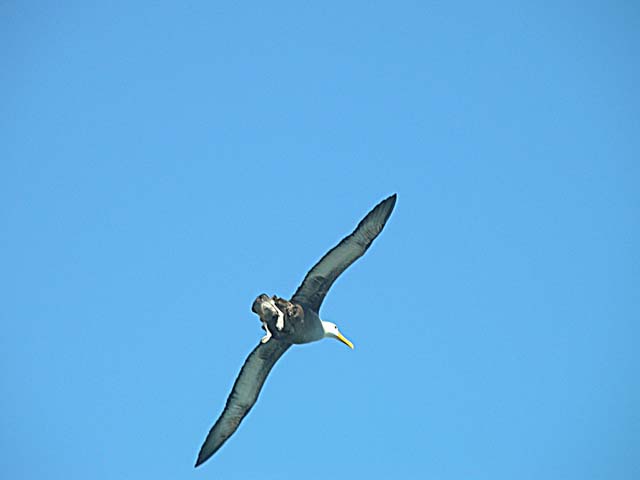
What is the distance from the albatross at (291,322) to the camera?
859 inches

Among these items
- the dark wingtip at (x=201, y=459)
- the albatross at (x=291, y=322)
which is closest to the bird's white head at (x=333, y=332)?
the albatross at (x=291, y=322)

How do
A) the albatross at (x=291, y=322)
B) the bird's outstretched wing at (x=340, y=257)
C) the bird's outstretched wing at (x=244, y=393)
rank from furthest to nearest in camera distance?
the bird's outstretched wing at (x=244, y=393)
the bird's outstretched wing at (x=340, y=257)
the albatross at (x=291, y=322)

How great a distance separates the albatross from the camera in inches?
859

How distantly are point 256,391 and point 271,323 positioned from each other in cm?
281

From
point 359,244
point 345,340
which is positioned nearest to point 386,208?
point 359,244

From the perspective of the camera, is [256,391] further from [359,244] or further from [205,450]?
[359,244]

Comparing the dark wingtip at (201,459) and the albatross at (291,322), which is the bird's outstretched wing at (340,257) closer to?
the albatross at (291,322)

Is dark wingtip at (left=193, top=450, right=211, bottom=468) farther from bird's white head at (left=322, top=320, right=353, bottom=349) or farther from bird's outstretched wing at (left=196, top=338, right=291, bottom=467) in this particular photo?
bird's white head at (left=322, top=320, right=353, bottom=349)

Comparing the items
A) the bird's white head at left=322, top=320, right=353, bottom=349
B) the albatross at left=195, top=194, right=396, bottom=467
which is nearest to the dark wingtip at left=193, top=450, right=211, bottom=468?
the albatross at left=195, top=194, right=396, bottom=467

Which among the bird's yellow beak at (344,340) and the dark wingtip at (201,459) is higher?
the bird's yellow beak at (344,340)

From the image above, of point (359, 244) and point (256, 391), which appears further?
point (256, 391)

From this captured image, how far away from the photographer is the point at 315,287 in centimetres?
2256

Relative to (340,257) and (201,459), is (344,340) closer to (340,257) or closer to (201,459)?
(340,257)

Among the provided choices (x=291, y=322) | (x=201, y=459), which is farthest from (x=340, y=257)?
(x=201, y=459)
